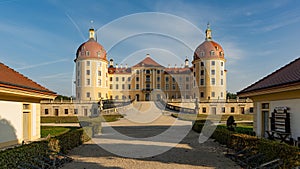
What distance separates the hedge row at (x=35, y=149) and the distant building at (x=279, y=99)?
362 inches

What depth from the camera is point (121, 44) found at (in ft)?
54.4

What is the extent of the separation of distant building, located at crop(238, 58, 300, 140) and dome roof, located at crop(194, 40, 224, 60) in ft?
138

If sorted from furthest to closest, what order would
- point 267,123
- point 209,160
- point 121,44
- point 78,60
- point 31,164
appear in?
point 78,60
point 121,44
point 267,123
point 209,160
point 31,164

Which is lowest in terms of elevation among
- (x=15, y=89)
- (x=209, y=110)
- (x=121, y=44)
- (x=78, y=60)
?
(x=209, y=110)

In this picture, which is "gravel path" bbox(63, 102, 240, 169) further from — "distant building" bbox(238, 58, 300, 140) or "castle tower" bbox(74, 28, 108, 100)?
"castle tower" bbox(74, 28, 108, 100)

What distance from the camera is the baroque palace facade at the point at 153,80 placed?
4909 centimetres

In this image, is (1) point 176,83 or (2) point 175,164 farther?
(1) point 176,83

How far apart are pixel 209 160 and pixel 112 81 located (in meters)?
58.9

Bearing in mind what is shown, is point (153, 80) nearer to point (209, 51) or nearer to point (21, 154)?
point (209, 51)

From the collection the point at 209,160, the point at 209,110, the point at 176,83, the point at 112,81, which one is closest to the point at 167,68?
the point at 176,83

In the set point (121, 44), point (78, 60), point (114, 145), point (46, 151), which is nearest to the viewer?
point (46, 151)

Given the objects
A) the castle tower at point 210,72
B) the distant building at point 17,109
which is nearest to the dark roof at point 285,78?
the distant building at point 17,109

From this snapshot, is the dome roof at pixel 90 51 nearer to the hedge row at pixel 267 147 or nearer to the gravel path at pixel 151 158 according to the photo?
the gravel path at pixel 151 158

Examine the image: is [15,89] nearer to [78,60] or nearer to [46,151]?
[46,151]
